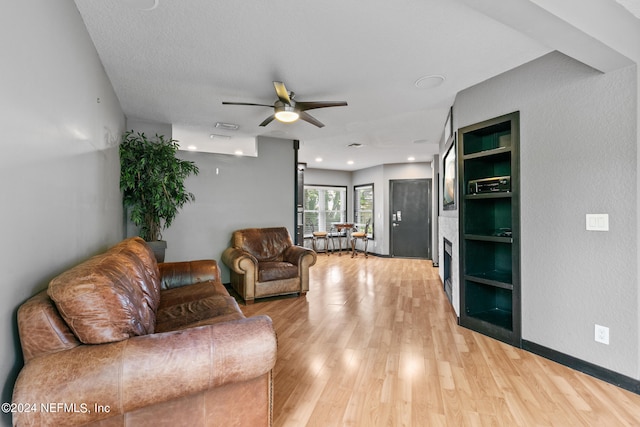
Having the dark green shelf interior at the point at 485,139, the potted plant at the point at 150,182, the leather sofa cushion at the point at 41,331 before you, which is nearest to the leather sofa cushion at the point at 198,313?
the leather sofa cushion at the point at 41,331

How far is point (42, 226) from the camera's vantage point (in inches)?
51.9

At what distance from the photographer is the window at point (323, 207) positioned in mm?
8562

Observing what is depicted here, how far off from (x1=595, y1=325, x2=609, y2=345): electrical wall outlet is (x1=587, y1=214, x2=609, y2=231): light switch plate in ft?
2.29

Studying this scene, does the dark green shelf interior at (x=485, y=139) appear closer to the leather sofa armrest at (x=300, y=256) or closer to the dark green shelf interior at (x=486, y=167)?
the dark green shelf interior at (x=486, y=167)

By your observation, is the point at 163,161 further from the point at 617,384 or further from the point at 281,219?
the point at 617,384

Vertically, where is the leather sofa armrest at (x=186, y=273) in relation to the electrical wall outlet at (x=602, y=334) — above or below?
above

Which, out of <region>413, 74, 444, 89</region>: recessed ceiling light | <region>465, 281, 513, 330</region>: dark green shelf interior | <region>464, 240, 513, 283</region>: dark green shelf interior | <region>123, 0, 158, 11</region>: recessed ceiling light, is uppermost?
<region>413, 74, 444, 89</region>: recessed ceiling light

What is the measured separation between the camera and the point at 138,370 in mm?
1075

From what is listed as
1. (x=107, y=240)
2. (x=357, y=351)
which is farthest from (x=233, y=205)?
A: (x=357, y=351)

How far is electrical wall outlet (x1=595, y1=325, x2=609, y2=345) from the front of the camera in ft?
6.66

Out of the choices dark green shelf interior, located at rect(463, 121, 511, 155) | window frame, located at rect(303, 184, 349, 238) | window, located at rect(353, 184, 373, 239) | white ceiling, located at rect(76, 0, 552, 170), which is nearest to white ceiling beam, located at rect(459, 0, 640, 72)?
white ceiling, located at rect(76, 0, 552, 170)

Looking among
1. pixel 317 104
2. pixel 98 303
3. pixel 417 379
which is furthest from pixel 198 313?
pixel 317 104

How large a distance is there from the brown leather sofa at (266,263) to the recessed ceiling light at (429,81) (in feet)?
8.41

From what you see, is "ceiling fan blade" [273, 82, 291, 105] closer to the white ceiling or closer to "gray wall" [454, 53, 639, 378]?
the white ceiling
